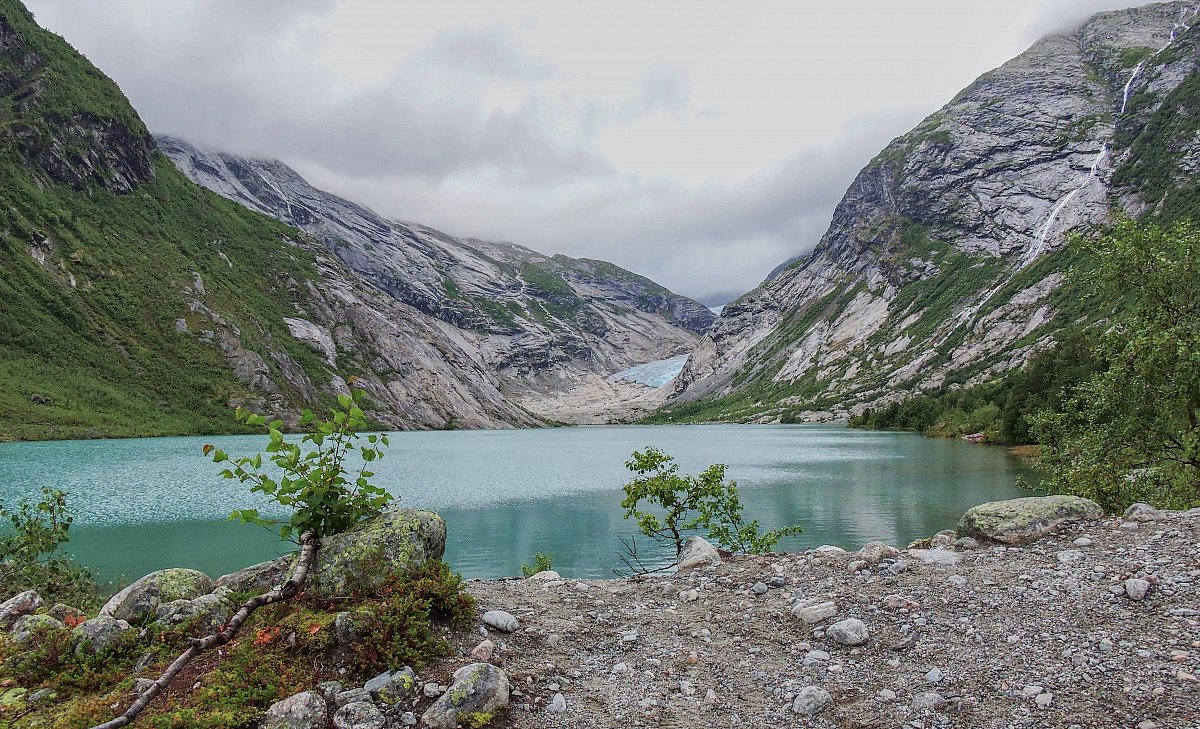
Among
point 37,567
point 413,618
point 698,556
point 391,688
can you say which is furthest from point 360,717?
point 37,567

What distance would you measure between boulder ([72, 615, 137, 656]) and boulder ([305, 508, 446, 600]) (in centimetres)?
233

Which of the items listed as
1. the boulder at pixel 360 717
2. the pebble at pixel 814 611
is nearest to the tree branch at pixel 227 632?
the boulder at pixel 360 717

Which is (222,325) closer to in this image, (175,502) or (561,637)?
(175,502)

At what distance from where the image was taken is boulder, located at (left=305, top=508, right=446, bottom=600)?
831 centimetres

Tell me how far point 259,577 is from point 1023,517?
14040 mm

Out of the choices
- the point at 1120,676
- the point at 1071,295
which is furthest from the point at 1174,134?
the point at 1120,676

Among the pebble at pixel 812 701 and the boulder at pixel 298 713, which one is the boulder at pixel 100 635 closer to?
the boulder at pixel 298 713

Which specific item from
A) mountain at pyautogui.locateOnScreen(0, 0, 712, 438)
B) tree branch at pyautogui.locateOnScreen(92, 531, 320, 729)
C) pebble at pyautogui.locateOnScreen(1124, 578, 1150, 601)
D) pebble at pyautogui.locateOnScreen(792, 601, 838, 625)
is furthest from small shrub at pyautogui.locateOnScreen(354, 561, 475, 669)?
mountain at pyautogui.locateOnScreen(0, 0, 712, 438)

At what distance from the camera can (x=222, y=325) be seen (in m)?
167

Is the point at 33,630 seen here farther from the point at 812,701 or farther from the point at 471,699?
the point at 812,701

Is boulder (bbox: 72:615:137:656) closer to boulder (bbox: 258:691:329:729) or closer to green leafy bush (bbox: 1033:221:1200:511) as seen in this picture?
boulder (bbox: 258:691:329:729)

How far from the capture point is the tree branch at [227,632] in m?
6.43

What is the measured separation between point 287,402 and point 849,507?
159 metres

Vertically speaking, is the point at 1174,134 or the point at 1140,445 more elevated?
the point at 1174,134
